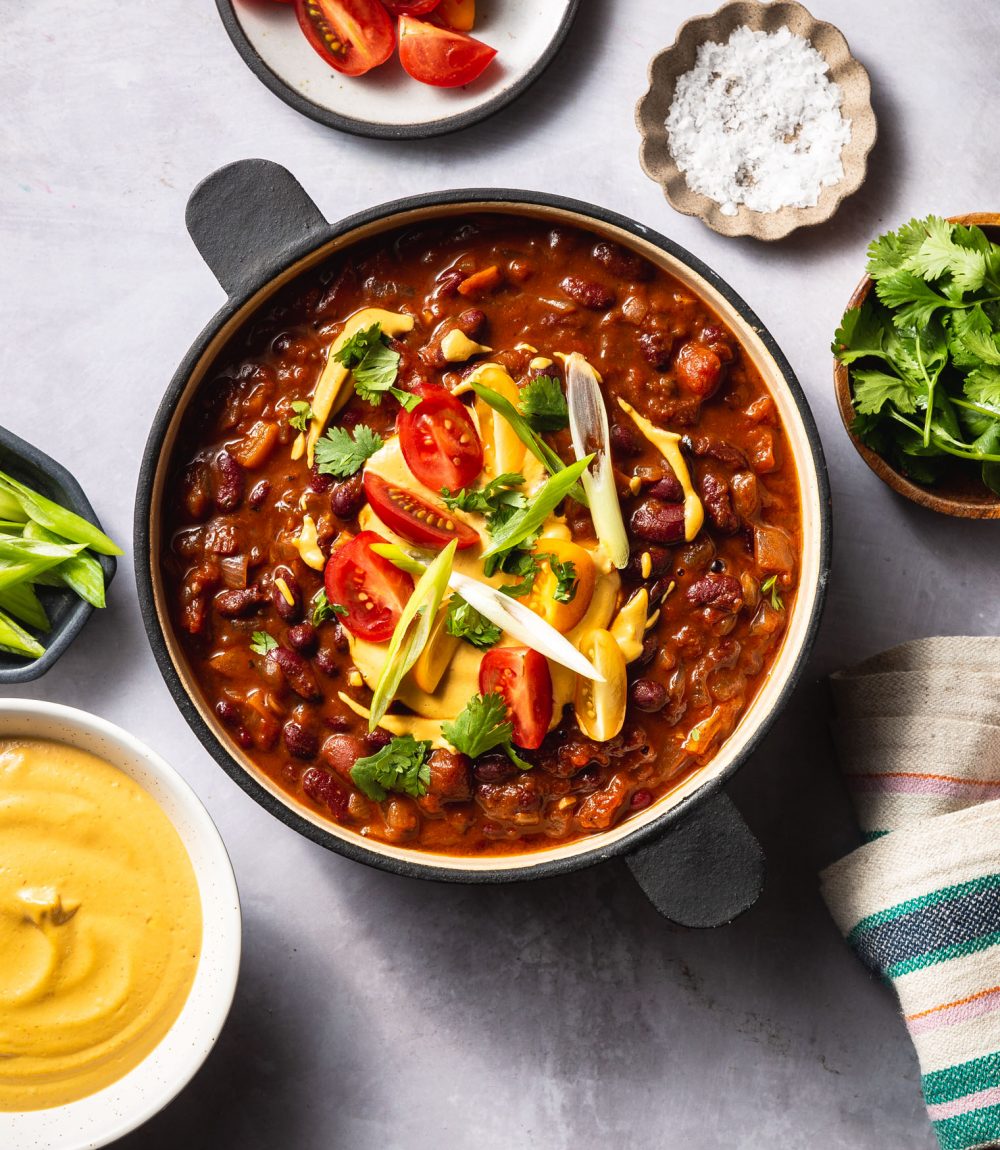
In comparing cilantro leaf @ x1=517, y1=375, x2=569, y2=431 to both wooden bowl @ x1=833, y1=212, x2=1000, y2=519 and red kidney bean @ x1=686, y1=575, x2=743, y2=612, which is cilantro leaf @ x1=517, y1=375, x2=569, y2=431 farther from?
wooden bowl @ x1=833, y1=212, x2=1000, y2=519

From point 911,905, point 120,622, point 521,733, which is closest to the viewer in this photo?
point 521,733

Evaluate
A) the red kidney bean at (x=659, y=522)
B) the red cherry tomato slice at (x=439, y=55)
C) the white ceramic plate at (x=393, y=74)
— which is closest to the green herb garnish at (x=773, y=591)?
the red kidney bean at (x=659, y=522)

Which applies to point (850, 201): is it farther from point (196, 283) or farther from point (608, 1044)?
point (608, 1044)

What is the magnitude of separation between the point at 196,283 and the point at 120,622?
3.63ft

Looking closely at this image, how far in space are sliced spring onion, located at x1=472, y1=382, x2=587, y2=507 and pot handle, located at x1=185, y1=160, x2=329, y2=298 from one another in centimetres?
62

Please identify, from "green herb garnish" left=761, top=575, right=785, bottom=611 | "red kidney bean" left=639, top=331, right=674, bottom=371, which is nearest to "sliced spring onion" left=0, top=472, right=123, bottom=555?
"red kidney bean" left=639, top=331, right=674, bottom=371

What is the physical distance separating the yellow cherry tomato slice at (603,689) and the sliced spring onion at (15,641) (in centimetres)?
165

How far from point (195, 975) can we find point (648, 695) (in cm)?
145

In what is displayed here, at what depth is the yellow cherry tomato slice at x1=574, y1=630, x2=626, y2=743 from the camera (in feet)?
9.71

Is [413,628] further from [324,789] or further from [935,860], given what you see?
[935,860]

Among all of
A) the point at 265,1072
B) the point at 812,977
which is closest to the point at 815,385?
the point at 812,977

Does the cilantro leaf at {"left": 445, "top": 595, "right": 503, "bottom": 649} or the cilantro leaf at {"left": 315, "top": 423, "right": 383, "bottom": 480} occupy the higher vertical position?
the cilantro leaf at {"left": 315, "top": 423, "right": 383, "bottom": 480}

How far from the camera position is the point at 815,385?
3570 millimetres

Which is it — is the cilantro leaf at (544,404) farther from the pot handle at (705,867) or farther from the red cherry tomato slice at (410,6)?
the red cherry tomato slice at (410,6)
